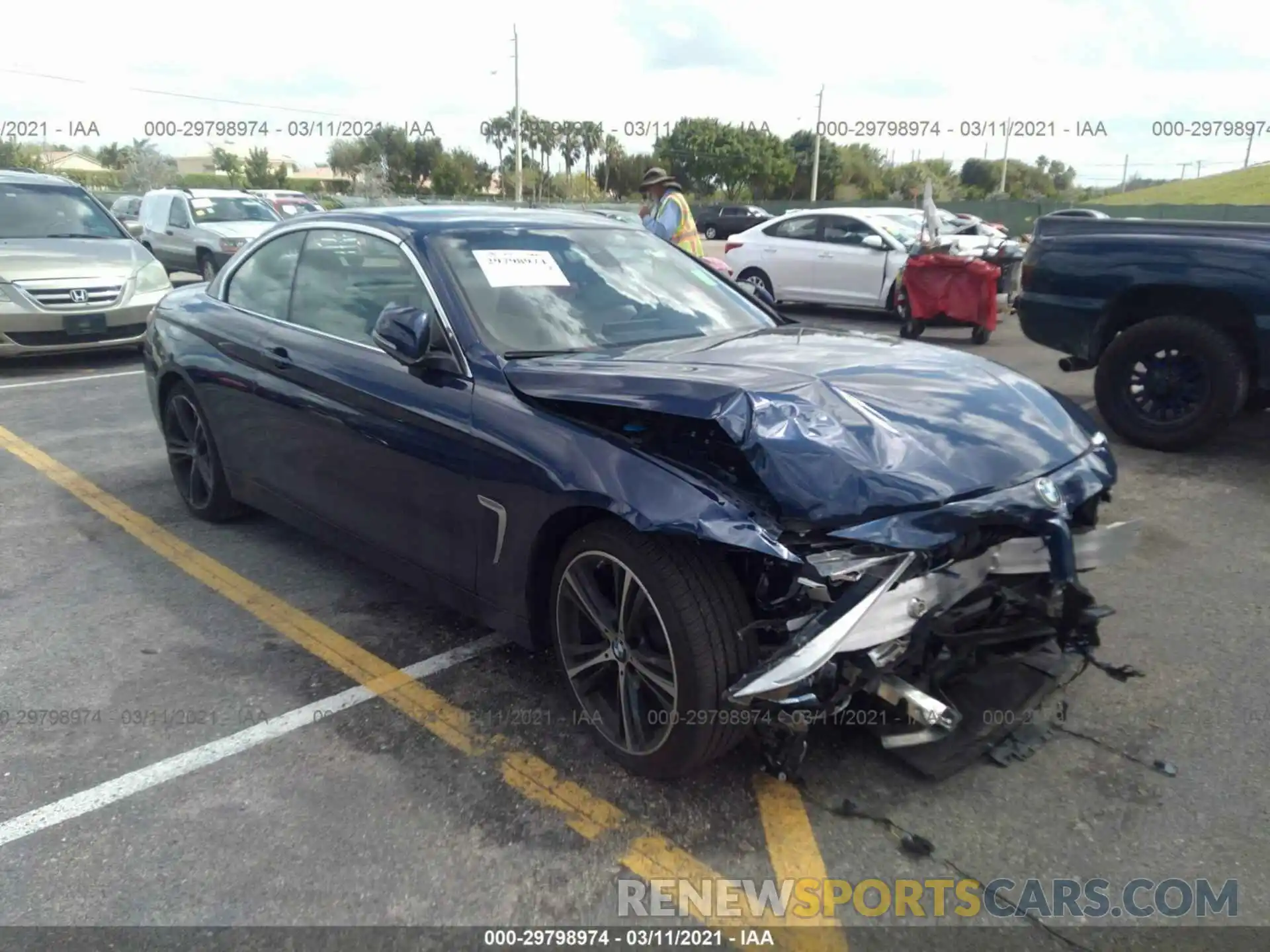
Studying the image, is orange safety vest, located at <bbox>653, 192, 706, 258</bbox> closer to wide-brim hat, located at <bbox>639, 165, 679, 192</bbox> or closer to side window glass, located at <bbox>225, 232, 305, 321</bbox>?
wide-brim hat, located at <bbox>639, 165, 679, 192</bbox>

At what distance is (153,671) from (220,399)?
1530 mm

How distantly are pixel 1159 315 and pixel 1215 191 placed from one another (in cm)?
5999

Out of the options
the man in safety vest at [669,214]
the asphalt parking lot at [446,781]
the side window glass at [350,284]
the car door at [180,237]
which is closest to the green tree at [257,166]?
the car door at [180,237]

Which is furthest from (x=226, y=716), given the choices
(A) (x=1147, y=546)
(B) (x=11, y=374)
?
(B) (x=11, y=374)

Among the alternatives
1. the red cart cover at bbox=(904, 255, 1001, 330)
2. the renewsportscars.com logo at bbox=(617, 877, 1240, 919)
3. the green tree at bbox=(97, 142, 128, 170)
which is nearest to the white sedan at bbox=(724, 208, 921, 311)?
the red cart cover at bbox=(904, 255, 1001, 330)

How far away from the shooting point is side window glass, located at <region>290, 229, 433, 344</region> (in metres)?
3.63

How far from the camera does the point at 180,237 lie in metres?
14.8

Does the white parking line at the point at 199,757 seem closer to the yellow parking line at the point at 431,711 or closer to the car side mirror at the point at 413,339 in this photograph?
the yellow parking line at the point at 431,711

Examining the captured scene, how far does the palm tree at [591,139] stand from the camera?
70625mm

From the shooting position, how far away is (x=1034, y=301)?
6.75 m

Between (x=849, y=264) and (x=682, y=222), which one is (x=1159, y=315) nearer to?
(x=682, y=222)

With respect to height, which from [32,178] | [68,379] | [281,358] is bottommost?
Answer: [68,379]

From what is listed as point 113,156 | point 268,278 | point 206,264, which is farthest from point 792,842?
point 113,156

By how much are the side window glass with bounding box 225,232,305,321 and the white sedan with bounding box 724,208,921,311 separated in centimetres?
932
